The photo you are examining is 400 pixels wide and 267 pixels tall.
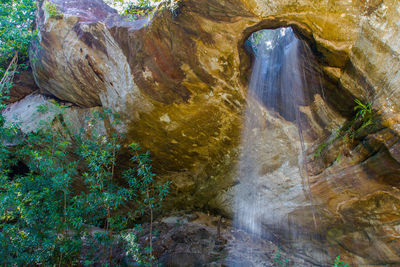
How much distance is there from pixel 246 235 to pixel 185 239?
1.71 meters

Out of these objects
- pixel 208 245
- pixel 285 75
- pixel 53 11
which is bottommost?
pixel 208 245

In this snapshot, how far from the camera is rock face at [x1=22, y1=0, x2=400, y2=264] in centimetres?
389

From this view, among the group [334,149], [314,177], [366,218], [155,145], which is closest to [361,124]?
[334,149]

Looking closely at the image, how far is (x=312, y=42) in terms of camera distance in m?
4.34

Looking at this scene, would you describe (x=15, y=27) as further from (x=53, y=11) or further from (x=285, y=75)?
(x=285, y=75)

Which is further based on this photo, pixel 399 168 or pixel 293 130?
pixel 293 130

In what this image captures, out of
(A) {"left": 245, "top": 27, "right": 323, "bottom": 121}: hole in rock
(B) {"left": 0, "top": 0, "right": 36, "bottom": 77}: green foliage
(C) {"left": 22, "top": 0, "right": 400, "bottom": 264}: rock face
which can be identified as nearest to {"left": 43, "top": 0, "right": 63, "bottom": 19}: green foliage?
(C) {"left": 22, "top": 0, "right": 400, "bottom": 264}: rock face

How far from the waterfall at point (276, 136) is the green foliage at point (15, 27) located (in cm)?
631

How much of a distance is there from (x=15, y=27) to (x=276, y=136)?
7985 millimetres

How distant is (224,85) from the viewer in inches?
213

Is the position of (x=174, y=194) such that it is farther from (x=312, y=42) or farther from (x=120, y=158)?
(x=312, y=42)

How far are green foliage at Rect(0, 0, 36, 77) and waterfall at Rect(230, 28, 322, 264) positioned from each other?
631 centimetres

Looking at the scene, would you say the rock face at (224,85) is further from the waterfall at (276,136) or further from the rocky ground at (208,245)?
the rocky ground at (208,245)

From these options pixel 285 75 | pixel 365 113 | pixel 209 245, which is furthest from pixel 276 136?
pixel 209 245
